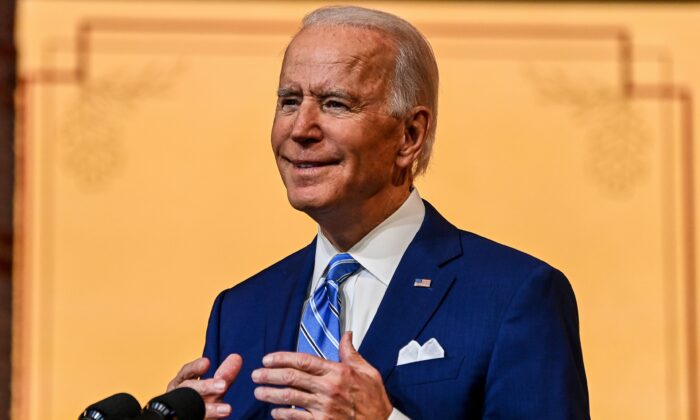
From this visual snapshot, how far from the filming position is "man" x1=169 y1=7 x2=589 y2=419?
2.08 m

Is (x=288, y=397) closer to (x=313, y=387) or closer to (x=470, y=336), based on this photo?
(x=313, y=387)

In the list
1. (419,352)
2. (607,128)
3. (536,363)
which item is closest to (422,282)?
(419,352)

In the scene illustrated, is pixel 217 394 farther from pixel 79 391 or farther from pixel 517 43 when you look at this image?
pixel 517 43

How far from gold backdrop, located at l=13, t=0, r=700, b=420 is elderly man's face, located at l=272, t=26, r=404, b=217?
2115mm

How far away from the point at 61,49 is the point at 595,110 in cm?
167

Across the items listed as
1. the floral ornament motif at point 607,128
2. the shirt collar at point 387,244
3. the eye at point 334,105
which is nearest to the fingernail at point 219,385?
the shirt collar at point 387,244

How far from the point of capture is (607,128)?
14.8ft

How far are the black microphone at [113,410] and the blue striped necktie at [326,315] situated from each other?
1.66 ft

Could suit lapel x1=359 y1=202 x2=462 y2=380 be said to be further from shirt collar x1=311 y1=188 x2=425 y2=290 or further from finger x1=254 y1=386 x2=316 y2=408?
finger x1=254 y1=386 x2=316 y2=408

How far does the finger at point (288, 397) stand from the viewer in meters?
1.97

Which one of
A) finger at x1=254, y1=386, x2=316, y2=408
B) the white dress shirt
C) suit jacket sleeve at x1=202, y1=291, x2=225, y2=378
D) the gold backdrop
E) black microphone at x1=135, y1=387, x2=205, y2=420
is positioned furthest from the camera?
the gold backdrop

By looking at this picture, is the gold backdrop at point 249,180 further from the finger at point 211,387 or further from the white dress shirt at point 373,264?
the finger at point 211,387

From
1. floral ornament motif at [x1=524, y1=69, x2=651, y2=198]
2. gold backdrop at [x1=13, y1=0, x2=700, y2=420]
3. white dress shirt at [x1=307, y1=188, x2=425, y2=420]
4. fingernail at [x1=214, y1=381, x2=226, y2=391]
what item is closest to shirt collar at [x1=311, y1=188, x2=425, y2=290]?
white dress shirt at [x1=307, y1=188, x2=425, y2=420]

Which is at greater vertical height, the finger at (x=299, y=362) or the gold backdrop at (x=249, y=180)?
the gold backdrop at (x=249, y=180)
